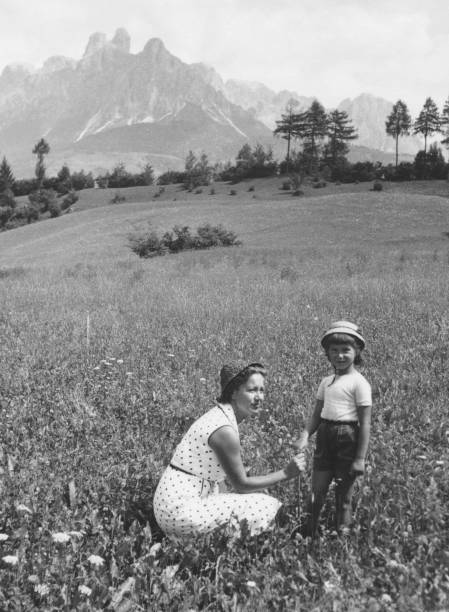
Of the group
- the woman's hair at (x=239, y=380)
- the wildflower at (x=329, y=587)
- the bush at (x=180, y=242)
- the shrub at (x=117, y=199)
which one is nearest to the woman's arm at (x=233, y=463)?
the woman's hair at (x=239, y=380)

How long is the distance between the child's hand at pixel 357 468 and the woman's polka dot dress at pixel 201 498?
602mm

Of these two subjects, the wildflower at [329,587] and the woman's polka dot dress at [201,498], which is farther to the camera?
the woman's polka dot dress at [201,498]

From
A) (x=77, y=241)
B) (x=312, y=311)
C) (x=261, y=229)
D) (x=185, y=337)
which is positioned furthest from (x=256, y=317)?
(x=77, y=241)

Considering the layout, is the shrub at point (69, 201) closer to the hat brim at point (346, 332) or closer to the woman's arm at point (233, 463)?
the hat brim at point (346, 332)

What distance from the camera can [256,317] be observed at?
12.0 meters

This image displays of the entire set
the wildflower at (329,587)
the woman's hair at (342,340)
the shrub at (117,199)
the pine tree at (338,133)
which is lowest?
the wildflower at (329,587)

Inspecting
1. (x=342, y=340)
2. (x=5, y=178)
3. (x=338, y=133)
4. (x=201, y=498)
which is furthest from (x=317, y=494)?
(x=5, y=178)

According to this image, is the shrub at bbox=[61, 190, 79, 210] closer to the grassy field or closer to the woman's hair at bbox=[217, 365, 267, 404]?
the grassy field

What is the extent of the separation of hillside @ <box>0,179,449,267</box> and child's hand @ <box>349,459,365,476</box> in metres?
24.4

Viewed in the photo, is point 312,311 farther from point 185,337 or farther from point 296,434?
point 296,434

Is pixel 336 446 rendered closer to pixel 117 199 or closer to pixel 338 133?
A: pixel 117 199

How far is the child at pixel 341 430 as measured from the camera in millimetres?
4094

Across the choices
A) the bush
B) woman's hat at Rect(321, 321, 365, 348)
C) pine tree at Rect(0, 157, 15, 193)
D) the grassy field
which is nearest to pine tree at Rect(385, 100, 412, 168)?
pine tree at Rect(0, 157, 15, 193)

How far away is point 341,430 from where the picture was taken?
415cm
